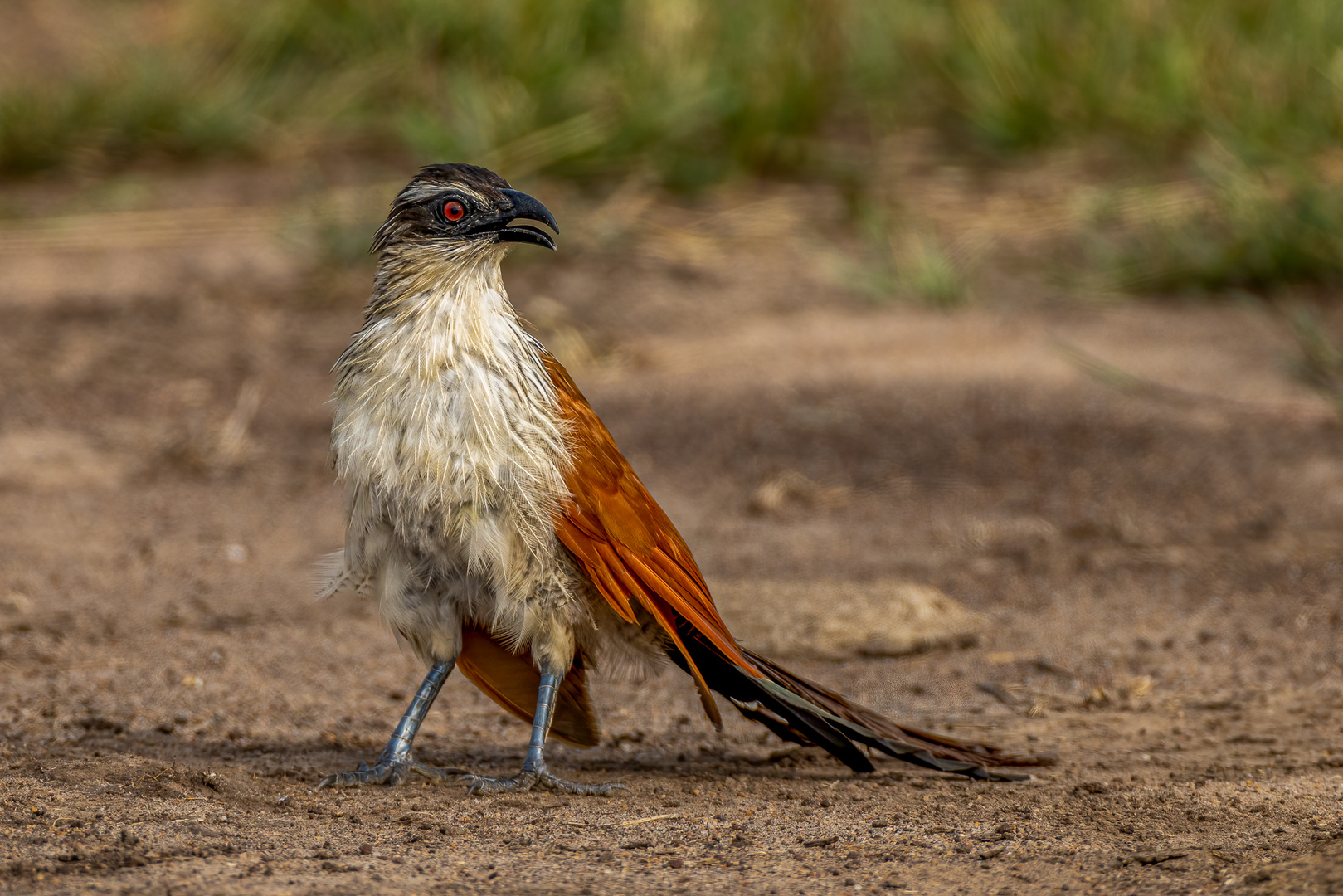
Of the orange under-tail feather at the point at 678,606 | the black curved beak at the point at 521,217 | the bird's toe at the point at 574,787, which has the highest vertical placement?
the black curved beak at the point at 521,217

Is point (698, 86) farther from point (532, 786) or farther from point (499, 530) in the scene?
point (532, 786)

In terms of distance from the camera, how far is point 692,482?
6.58m

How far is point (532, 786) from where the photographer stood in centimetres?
366

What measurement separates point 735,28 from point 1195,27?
325 cm

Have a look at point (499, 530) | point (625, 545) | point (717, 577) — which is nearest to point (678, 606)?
point (625, 545)

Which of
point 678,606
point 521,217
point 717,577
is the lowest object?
point 717,577

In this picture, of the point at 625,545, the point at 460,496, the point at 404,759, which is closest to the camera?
the point at 460,496

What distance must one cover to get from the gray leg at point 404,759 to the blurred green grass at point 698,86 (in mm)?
6001

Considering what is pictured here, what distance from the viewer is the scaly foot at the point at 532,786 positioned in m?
3.61

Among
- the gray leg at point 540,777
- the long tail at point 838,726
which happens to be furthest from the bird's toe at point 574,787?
the long tail at point 838,726

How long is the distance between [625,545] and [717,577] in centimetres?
192

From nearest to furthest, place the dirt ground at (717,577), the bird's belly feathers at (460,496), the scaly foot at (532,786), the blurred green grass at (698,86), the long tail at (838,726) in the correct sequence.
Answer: the dirt ground at (717,577), the bird's belly feathers at (460,496), the scaly foot at (532,786), the long tail at (838,726), the blurred green grass at (698,86)

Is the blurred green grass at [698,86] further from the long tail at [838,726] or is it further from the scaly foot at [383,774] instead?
the scaly foot at [383,774]

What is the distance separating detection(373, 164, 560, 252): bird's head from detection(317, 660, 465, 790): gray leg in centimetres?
108
